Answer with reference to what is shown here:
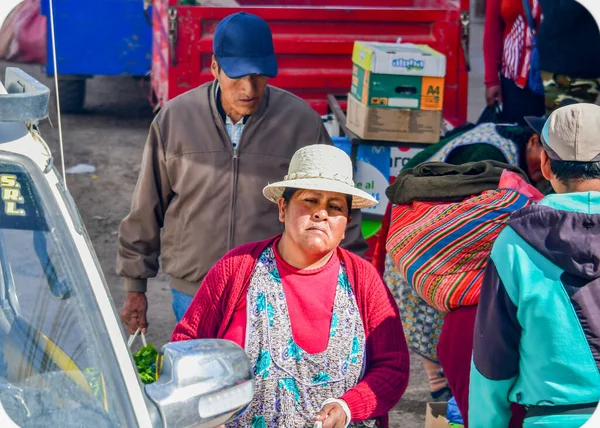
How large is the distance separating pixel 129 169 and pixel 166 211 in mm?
4825

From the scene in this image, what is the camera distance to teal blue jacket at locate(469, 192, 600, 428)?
275 centimetres

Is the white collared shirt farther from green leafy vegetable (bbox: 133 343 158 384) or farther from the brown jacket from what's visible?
green leafy vegetable (bbox: 133 343 158 384)

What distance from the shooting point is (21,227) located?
2.51 metres

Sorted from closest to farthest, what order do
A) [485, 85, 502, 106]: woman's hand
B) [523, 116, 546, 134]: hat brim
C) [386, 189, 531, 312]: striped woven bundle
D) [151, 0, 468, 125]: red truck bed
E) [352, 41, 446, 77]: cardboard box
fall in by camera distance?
[386, 189, 531, 312]: striped woven bundle, [523, 116, 546, 134]: hat brim, [352, 41, 446, 77]: cardboard box, [485, 85, 502, 106]: woman's hand, [151, 0, 468, 125]: red truck bed

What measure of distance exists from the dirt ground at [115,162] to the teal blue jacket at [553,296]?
7.50 feet

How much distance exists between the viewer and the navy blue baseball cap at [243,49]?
4.14m

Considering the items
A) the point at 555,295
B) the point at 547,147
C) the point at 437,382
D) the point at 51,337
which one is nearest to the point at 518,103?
the point at 437,382

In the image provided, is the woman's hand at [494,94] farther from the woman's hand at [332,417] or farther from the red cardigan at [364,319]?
the woman's hand at [332,417]

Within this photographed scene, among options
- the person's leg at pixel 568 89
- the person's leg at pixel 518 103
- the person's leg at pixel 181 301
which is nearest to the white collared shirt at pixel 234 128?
the person's leg at pixel 181 301

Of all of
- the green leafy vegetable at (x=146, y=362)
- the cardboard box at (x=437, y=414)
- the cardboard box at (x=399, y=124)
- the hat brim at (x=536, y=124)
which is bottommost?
the cardboard box at (x=437, y=414)

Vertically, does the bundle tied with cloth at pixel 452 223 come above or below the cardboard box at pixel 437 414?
above

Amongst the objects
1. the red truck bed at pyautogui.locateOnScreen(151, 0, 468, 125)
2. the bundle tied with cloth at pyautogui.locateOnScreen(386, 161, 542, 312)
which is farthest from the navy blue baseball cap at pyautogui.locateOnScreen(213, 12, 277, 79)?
the red truck bed at pyautogui.locateOnScreen(151, 0, 468, 125)

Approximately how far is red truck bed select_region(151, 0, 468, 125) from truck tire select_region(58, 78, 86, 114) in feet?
12.0

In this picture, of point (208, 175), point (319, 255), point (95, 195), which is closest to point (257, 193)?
point (208, 175)
